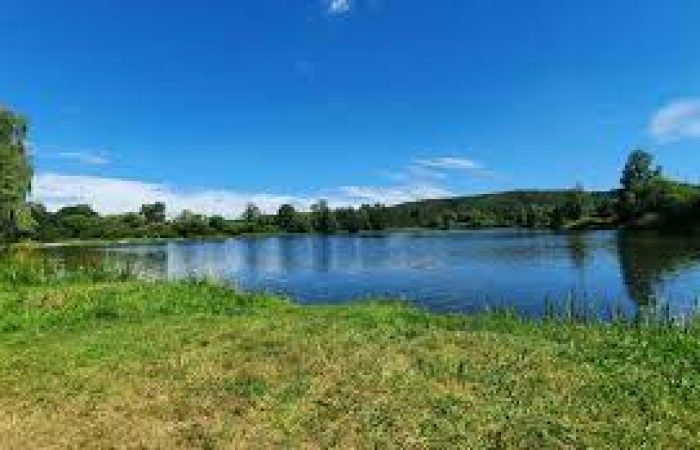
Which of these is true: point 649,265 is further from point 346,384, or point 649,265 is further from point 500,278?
point 346,384

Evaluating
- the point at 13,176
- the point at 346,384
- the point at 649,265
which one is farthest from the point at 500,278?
the point at 13,176

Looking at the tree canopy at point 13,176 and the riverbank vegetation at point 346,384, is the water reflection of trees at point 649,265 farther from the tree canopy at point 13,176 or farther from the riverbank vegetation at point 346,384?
the tree canopy at point 13,176

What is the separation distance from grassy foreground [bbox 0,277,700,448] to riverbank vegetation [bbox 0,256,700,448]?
33 mm

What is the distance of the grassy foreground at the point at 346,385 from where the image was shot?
32.9 ft

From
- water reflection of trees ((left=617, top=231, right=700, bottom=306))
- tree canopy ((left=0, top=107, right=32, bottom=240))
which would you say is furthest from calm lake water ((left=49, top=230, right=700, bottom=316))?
tree canopy ((left=0, top=107, right=32, bottom=240))

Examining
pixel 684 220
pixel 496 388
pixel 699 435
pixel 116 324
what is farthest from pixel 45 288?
pixel 684 220

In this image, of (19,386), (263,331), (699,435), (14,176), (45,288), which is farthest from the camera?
(14,176)

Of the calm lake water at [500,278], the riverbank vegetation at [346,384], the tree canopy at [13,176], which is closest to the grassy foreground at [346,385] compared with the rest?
the riverbank vegetation at [346,384]

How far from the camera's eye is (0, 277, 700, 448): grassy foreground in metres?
10.0

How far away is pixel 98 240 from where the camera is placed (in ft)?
593

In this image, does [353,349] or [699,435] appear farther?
[353,349]

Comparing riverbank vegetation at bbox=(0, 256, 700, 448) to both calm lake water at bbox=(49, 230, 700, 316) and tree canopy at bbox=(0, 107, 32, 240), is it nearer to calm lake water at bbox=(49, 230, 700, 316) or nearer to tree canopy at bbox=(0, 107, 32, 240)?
calm lake water at bbox=(49, 230, 700, 316)

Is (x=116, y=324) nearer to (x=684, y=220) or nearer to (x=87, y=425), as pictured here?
(x=87, y=425)

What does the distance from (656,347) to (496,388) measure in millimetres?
4362
